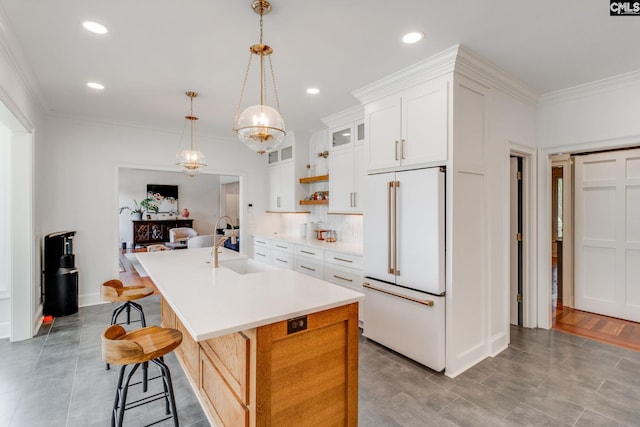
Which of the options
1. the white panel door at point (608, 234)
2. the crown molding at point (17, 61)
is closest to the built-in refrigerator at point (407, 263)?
the white panel door at point (608, 234)

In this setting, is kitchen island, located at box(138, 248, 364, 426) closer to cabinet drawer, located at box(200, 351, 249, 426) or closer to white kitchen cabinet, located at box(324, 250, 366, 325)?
cabinet drawer, located at box(200, 351, 249, 426)

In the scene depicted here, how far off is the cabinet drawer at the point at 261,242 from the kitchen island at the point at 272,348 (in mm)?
3298

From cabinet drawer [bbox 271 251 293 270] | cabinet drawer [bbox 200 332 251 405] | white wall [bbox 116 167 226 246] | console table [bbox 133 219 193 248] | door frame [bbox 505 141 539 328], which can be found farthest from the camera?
white wall [bbox 116 167 226 246]

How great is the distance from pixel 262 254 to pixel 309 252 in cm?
152

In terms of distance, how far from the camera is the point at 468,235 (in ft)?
9.24

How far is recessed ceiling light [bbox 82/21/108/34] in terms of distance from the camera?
87.8 inches

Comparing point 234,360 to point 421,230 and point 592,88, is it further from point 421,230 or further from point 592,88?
point 592,88

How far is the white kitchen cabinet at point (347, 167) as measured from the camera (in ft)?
13.7

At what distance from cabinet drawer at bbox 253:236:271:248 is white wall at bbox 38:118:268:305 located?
73.6 inches

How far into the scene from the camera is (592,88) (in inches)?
127

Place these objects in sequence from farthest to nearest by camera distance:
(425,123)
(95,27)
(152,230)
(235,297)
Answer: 1. (152,230)
2. (425,123)
3. (95,27)
4. (235,297)

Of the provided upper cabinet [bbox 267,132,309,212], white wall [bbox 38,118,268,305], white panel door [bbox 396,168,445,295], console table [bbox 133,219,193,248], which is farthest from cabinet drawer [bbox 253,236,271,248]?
console table [bbox 133,219,193,248]

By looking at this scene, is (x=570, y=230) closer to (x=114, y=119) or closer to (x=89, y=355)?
(x=89, y=355)


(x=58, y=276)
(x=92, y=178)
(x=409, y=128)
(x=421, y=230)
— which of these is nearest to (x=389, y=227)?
(x=421, y=230)
